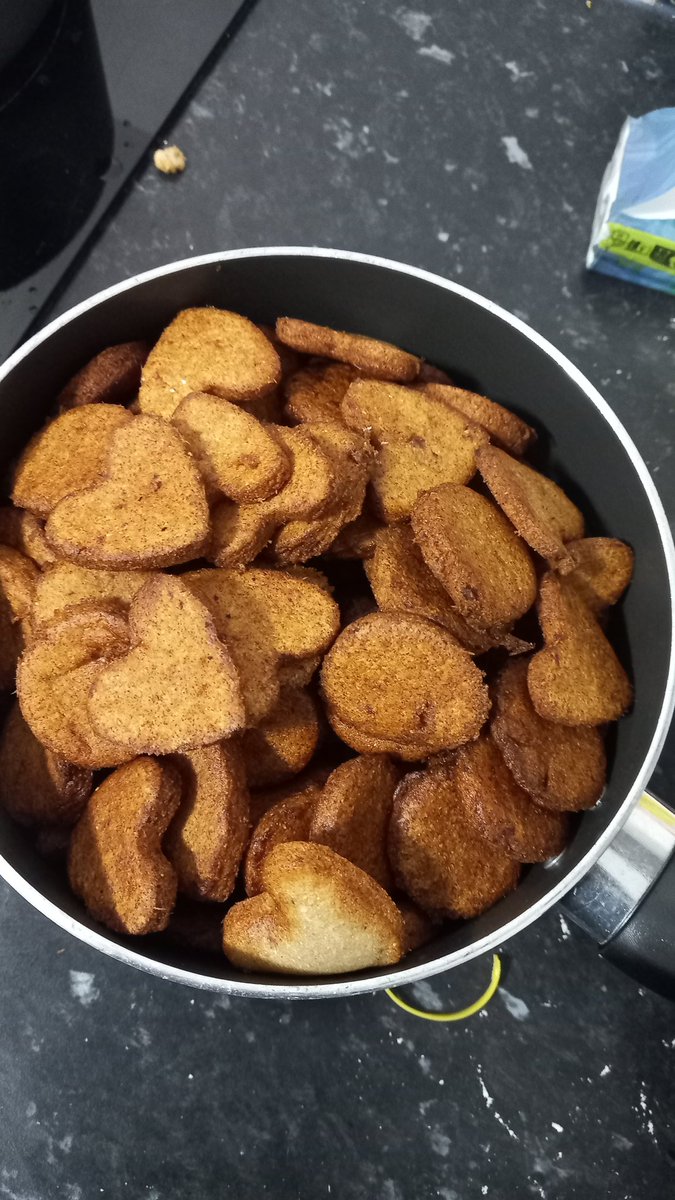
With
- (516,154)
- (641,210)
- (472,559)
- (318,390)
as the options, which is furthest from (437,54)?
(472,559)

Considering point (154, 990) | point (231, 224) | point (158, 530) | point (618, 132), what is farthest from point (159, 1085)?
point (618, 132)

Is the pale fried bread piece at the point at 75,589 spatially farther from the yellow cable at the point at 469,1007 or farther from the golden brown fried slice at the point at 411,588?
the yellow cable at the point at 469,1007

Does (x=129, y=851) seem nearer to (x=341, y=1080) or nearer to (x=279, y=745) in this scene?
(x=279, y=745)

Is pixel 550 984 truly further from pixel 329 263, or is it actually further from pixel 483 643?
pixel 329 263

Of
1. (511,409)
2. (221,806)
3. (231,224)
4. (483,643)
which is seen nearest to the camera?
(221,806)

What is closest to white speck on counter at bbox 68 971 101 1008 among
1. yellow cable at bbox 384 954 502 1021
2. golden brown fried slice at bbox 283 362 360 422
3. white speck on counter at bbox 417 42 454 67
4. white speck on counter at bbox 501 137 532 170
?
yellow cable at bbox 384 954 502 1021

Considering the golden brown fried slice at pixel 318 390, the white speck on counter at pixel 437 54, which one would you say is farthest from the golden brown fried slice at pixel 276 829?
the white speck on counter at pixel 437 54
